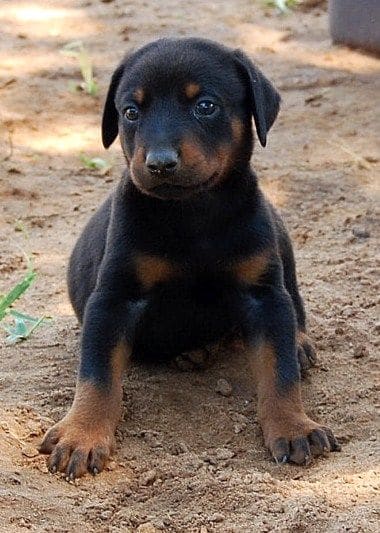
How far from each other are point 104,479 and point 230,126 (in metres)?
1.37

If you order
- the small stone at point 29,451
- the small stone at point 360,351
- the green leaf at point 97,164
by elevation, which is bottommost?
the green leaf at point 97,164

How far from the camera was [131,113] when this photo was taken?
4195 millimetres

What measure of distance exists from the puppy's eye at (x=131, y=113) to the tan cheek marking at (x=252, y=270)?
65 centimetres

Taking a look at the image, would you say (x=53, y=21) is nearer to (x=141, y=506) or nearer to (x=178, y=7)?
(x=178, y=7)

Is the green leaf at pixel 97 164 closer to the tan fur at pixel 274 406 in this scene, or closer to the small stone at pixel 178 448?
the tan fur at pixel 274 406

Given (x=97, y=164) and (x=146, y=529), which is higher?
(x=146, y=529)

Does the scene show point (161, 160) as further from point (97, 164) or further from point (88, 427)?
point (97, 164)

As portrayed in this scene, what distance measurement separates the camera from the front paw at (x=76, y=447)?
3648 mm

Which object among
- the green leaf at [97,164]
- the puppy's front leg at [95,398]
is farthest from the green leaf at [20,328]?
the green leaf at [97,164]

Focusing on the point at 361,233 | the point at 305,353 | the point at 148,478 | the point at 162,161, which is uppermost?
the point at 162,161

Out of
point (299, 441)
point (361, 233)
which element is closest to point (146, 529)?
point (299, 441)

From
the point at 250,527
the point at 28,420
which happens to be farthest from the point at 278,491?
the point at 28,420

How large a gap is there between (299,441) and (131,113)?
1.31 m

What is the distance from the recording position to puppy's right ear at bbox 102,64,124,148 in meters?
4.46
